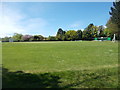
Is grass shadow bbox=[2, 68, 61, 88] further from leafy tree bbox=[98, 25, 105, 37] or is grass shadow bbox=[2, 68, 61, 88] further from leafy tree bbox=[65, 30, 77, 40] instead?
leafy tree bbox=[98, 25, 105, 37]

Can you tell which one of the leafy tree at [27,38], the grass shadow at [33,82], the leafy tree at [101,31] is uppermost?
the leafy tree at [101,31]

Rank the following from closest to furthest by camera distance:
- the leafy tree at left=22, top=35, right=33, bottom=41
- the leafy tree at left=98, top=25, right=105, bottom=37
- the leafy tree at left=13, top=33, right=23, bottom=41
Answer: the leafy tree at left=22, top=35, right=33, bottom=41 → the leafy tree at left=98, top=25, right=105, bottom=37 → the leafy tree at left=13, top=33, right=23, bottom=41

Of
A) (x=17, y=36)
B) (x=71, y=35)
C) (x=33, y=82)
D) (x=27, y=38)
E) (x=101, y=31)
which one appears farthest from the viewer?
(x=17, y=36)

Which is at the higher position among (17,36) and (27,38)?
(17,36)

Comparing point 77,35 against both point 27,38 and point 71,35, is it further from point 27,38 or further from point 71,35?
point 27,38

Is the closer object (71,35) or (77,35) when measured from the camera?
(71,35)

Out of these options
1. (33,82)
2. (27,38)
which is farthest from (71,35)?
(33,82)

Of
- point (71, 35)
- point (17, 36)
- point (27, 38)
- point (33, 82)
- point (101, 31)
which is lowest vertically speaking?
point (33, 82)

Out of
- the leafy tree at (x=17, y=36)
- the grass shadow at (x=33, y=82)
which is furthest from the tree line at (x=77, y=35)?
the grass shadow at (x=33, y=82)

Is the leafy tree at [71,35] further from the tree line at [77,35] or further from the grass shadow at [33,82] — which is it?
the grass shadow at [33,82]

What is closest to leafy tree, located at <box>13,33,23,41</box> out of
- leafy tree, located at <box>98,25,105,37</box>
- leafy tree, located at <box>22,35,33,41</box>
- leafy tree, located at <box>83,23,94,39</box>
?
leafy tree, located at <box>22,35,33,41</box>

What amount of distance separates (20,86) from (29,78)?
0.67 m

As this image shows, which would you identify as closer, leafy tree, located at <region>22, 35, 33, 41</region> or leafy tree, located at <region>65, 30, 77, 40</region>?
leafy tree, located at <region>22, 35, 33, 41</region>

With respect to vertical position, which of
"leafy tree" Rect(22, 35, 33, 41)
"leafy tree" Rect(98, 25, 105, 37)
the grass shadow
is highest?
"leafy tree" Rect(98, 25, 105, 37)
